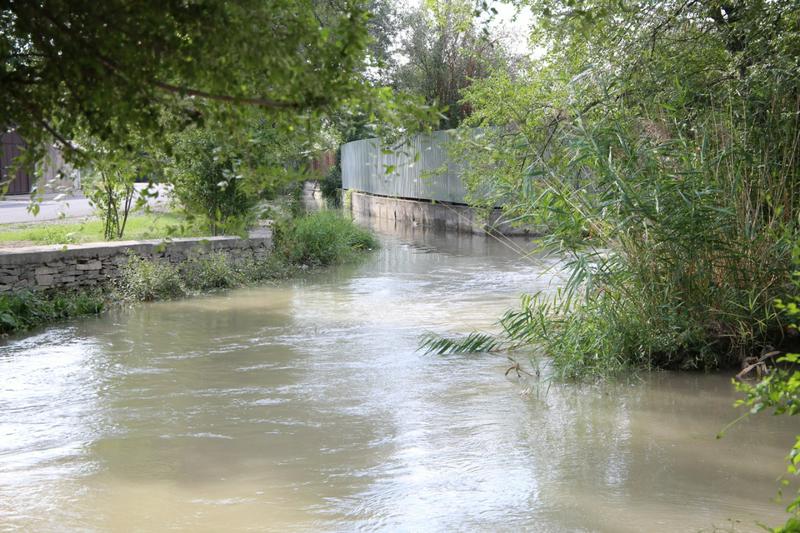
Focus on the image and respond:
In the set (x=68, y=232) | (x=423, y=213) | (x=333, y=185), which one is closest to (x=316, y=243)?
(x=68, y=232)

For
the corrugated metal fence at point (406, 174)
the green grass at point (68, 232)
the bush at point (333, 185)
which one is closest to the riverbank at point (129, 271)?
the green grass at point (68, 232)

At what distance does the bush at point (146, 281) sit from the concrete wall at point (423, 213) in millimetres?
8056

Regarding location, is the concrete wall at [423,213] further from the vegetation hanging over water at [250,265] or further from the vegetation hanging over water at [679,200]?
the vegetation hanging over water at [679,200]

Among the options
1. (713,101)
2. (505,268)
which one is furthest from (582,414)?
(505,268)

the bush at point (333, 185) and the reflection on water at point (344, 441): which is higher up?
the bush at point (333, 185)

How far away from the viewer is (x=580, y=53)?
8914 millimetres

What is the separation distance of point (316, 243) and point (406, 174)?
1090 centimetres

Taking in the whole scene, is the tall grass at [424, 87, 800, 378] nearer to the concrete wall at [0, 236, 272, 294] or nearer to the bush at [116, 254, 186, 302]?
the concrete wall at [0, 236, 272, 294]

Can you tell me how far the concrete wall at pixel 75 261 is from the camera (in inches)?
399

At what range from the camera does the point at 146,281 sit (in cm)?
1174

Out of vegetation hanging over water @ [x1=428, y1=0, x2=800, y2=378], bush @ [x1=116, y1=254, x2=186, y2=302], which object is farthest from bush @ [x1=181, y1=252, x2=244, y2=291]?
vegetation hanging over water @ [x1=428, y1=0, x2=800, y2=378]

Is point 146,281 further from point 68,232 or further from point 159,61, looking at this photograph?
point 159,61

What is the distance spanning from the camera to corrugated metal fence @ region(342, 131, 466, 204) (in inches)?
881

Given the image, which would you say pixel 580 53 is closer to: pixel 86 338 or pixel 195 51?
pixel 86 338
